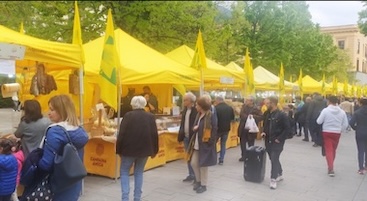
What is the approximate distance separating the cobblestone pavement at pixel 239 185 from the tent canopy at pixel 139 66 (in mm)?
1905

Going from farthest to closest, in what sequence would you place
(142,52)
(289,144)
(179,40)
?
(179,40), (289,144), (142,52)

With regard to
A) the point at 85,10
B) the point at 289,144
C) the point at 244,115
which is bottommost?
the point at 289,144

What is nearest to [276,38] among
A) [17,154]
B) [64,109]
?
[17,154]

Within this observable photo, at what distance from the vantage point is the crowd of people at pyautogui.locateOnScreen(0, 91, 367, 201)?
326 centimetres

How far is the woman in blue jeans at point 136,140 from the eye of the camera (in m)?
4.90

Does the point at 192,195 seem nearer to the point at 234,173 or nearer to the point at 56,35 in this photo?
the point at 234,173

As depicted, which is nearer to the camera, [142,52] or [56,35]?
[142,52]

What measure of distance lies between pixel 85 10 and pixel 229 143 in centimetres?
706

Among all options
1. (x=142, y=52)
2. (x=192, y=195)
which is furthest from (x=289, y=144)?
(x=192, y=195)

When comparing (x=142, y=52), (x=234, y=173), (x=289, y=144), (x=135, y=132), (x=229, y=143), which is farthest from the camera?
(x=289, y=144)

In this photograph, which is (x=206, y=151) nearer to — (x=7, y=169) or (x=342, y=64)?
(x=7, y=169)

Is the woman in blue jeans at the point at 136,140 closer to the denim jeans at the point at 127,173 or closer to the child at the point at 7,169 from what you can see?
the denim jeans at the point at 127,173

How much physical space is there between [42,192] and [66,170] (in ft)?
1.06

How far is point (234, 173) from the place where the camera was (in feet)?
25.0
